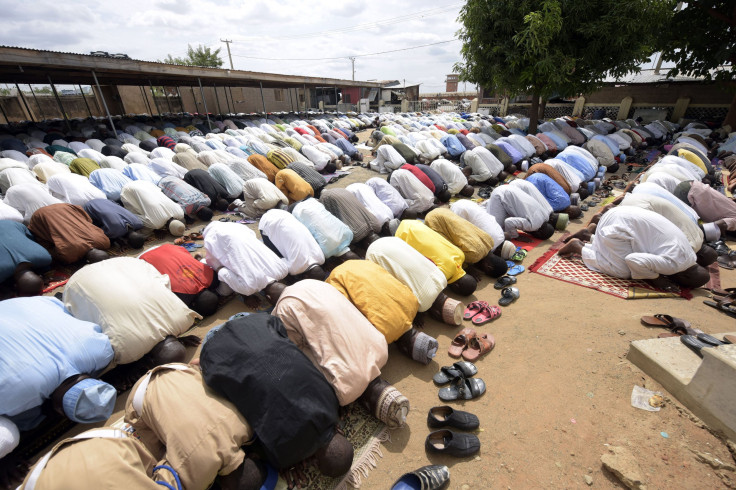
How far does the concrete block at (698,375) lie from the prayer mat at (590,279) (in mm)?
1329

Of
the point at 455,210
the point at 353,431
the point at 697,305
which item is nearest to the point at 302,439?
the point at 353,431

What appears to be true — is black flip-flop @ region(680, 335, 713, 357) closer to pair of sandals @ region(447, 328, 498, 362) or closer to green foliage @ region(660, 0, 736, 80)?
pair of sandals @ region(447, 328, 498, 362)

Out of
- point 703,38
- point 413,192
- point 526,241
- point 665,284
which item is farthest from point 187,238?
point 703,38

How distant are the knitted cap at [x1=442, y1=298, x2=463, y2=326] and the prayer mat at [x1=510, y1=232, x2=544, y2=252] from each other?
259 cm

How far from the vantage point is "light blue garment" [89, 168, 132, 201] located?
20.1 ft

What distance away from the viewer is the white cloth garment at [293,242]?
384cm

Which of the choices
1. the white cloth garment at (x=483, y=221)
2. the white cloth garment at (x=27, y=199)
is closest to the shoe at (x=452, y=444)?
the white cloth garment at (x=483, y=221)

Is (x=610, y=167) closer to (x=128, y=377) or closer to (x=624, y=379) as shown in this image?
(x=624, y=379)

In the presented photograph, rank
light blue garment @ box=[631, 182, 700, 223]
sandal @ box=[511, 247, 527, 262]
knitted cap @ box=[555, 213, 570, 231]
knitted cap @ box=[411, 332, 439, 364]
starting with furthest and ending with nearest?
knitted cap @ box=[555, 213, 570, 231] < sandal @ box=[511, 247, 527, 262] < light blue garment @ box=[631, 182, 700, 223] < knitted cap @ box=[411, 332, 439, 364]

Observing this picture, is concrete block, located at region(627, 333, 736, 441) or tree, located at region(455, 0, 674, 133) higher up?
tree, located at region(455, 0, 674, 133)

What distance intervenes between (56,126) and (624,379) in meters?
20.7

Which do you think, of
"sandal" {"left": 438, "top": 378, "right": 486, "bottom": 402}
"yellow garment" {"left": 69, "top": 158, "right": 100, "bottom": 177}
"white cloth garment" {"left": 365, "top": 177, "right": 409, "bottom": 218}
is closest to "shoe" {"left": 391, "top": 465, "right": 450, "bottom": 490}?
"sandal" {"left": 438, "top": 378, "right": 486, "bottom": 402}

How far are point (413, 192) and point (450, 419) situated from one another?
190 inches

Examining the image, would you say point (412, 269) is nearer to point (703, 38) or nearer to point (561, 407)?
point (561, 407)
